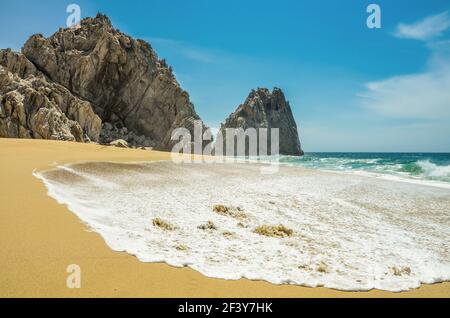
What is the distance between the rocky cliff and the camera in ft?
169

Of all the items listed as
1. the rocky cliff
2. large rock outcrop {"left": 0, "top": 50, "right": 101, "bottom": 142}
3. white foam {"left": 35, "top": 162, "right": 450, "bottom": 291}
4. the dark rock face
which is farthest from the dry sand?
the dark rock face

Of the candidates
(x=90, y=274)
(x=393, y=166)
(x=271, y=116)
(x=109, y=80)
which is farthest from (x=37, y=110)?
(x=271, y=116)

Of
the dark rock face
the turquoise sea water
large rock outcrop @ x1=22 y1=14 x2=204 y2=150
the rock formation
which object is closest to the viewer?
the turquoise sea water

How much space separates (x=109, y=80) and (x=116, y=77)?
165 cm

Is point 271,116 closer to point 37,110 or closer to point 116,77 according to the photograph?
point 116,77

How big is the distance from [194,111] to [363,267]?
68.9 m

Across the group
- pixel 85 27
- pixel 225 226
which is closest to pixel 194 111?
pixel 85 27

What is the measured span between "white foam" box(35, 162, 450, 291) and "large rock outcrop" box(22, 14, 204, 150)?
5137 centimetres

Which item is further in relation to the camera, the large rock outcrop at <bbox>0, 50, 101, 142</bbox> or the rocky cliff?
the rocky cliff

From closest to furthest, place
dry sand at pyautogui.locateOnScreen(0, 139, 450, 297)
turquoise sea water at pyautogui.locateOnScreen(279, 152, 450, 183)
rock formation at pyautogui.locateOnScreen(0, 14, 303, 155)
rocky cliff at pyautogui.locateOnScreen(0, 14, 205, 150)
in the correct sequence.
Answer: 1. dry sand at pyautogui.locateOnScreen(0, 139, 450, 297)
2. turquoise sea water at pyautogui.locateOnScreen(279, 152, 450, 183)
3. rock formation at pyautogui.locateOnScreen(0, 14, 303, 155)
4. rocky cliff at pyautogui.locateOnScreen(0, 14, 205, 150)

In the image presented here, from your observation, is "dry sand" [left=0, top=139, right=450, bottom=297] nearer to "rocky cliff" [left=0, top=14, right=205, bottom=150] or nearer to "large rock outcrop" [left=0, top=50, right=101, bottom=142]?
"large rock outcrop" [left=0, top=50, right=101, bottom=142]

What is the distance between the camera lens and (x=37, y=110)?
39.4m

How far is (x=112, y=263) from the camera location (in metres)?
4.10
